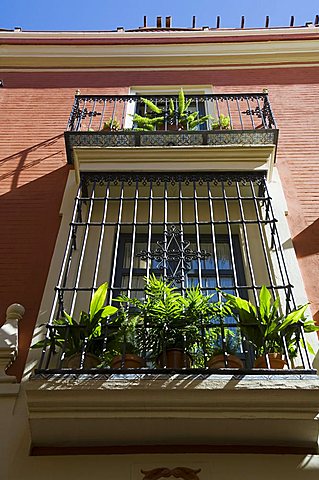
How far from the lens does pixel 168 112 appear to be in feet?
27.1

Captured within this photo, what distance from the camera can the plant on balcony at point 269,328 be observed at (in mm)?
4613

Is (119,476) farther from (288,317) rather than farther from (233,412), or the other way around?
(288,317)

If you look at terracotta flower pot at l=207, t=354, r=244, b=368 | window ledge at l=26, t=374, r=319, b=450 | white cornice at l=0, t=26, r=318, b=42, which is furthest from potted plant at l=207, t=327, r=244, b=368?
white cornice at l=0, t=26, r=318, b=42

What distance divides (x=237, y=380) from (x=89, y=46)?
8.58 m

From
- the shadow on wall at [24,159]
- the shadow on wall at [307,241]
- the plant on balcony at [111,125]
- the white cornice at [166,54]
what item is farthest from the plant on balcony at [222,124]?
the white cornice at [166,54]

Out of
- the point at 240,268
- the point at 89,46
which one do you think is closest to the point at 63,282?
the point at 240,268

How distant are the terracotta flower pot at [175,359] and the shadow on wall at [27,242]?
1.37 metres

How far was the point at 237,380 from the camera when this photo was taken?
13.7 ft

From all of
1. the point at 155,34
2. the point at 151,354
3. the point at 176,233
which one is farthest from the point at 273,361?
the point at 155,34

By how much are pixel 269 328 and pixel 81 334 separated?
1.59 m

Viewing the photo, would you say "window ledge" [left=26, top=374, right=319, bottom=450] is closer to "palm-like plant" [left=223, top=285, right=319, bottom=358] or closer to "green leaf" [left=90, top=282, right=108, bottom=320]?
"palm-like plant" [left=223, top=285, right=319, bottom=358]

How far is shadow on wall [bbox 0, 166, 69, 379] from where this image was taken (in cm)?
572

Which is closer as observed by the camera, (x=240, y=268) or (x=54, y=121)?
(x=240, y=268)

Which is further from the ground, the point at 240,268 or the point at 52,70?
the point at 52,70
